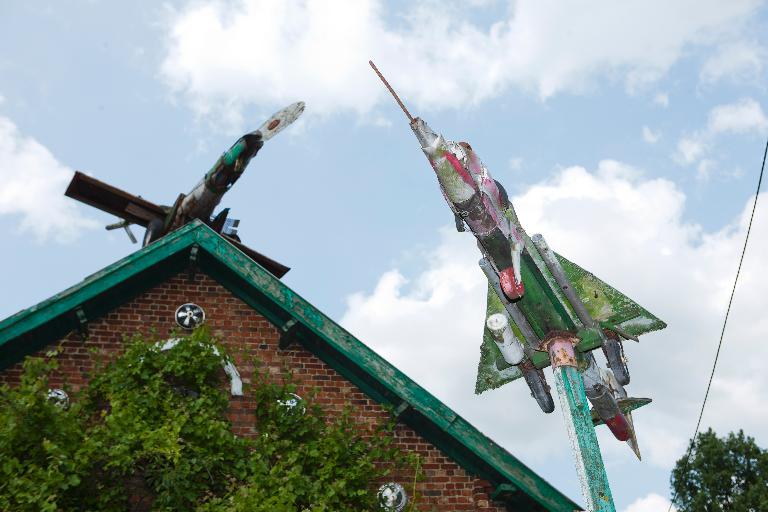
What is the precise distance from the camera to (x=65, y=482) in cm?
883

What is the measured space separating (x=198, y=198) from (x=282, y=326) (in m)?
3.65

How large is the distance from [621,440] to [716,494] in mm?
21275

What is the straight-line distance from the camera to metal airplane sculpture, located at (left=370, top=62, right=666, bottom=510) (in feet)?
46.5

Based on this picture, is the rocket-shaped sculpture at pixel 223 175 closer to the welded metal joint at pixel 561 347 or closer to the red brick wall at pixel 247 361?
the red brick wall at pixel 247 361

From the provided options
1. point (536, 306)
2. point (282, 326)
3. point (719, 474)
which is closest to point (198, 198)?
point (282, 326)

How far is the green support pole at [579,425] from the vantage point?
12.9 meters

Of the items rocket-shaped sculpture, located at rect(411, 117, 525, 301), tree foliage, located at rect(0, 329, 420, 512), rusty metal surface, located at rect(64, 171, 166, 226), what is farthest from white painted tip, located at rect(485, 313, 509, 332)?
rusty metal surface, located at rect(64, 171, 166, 226)

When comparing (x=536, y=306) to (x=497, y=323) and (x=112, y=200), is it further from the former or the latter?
(x=112, y=200)

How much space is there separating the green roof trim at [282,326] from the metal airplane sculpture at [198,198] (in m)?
2.56

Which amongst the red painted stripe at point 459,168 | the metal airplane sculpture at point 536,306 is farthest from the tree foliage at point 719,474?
the red painted stripe at point 459,168

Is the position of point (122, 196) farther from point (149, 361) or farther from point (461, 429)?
point (461, 429)

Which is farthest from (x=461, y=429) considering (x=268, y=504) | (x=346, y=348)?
(x=268, y=504)

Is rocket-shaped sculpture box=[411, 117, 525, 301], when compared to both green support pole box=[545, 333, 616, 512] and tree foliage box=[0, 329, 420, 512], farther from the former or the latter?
tree foliage box=[0, 329, 420, 512]

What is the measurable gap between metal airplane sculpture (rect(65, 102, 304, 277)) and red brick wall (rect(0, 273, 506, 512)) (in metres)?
2.76
